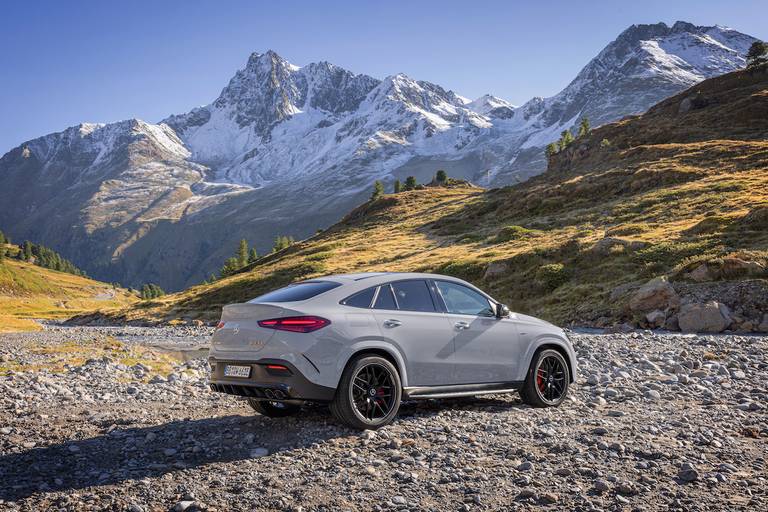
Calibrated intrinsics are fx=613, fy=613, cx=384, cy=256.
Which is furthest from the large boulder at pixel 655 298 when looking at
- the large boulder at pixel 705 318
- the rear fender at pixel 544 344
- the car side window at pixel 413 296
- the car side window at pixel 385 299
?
the car side window at pixel 385 299

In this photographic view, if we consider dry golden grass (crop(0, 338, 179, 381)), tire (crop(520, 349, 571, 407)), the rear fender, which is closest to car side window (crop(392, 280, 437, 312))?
the rear fender

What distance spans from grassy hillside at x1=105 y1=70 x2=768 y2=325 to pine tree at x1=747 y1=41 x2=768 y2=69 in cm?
278

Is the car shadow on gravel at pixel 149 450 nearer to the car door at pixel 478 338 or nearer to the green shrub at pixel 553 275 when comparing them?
the car door at pixel 478 338

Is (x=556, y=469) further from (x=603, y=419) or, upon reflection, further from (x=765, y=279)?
(x=765, y=279)

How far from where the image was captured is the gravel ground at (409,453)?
239 inches

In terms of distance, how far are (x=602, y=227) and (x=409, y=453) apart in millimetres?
47068

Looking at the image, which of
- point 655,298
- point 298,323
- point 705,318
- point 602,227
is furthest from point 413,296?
point 602,227

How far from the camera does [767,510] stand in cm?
568

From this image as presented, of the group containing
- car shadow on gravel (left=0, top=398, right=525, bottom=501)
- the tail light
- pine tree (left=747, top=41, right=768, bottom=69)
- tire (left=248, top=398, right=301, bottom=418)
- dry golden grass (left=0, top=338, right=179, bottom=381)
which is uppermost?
pine tree (left=747, top=41, right=768, bottom=69)

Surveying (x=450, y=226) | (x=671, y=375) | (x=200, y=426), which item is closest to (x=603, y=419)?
(x=671, y=375)

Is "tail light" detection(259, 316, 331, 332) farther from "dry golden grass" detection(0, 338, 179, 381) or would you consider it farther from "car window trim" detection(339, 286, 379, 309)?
"dry golden grass" detection(0, 338, 179, 381)

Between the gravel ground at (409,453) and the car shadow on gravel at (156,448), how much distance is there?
0.03 metres

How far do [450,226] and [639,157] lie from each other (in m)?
25.7

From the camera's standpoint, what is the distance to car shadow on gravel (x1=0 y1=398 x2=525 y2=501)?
6.72 meters
